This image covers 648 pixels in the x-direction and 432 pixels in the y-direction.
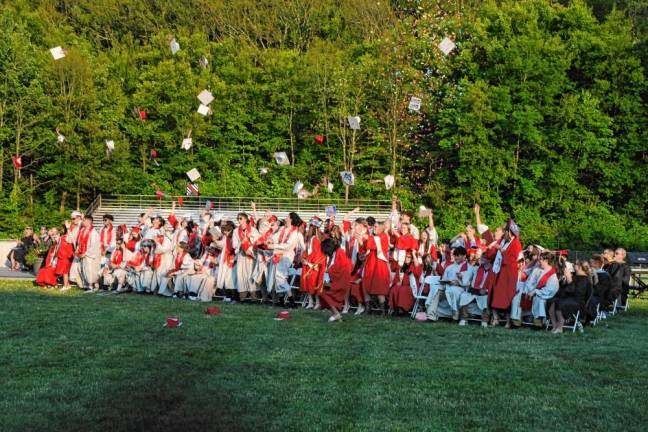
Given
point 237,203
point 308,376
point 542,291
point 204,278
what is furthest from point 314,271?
point 237,203

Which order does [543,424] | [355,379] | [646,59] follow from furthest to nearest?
[646,59], [355,379], [543,424]

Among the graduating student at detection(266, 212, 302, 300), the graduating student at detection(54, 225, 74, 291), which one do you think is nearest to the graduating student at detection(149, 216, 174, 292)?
the graduating student at detection(54, 225, 74, 291)

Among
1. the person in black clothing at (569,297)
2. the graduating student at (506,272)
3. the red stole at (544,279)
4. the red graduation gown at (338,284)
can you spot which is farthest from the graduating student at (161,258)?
the person in black clothing at (569,297)

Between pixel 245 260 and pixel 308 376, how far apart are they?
1090 cm

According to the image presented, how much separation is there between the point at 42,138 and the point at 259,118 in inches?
581

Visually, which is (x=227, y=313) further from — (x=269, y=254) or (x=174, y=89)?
(x=174, y=89)

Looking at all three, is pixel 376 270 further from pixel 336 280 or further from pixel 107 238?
pixel 107 238

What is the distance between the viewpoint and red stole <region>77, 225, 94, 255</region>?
22.6m

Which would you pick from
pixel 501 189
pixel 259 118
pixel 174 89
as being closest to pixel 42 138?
pixel 174 89

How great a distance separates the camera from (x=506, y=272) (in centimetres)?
1591

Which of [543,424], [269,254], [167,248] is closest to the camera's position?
[543,424]

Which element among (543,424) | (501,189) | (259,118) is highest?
(259,118)

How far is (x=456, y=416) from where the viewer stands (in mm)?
8250

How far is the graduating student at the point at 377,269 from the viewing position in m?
17.7
